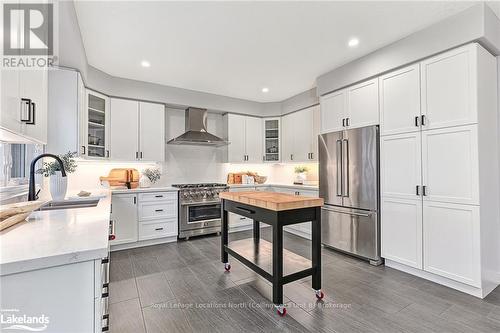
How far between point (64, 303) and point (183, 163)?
401 centimetres

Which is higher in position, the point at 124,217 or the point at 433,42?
the point at 433,42

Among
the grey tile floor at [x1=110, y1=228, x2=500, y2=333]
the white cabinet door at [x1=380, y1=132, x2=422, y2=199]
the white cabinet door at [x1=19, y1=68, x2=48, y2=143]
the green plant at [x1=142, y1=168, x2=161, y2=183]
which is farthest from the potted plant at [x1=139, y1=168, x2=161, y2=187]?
the white cabinet door at [x1=380, y1=132, x2=422, y2=199]

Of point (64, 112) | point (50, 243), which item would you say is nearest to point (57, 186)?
point (64, 112)

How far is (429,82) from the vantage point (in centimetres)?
254

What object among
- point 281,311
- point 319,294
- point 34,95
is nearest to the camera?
point 34,95

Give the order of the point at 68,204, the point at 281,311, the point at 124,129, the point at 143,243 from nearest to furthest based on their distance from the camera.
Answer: the point at 281,311
the point at 68,204
the point at 143,243
the point at 124,129

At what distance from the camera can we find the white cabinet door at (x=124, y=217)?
355 cm

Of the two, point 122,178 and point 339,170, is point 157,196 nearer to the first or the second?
point 122,178

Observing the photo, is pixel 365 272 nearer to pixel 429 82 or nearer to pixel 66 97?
pixel 429 82

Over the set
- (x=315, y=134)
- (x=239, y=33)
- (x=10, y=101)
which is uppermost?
(x=239, y=33)

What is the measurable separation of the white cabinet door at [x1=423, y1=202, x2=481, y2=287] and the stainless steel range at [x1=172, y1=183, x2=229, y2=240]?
317cm

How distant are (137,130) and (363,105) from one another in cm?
363

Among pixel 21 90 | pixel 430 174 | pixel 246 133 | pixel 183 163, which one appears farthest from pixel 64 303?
pixel 246 133

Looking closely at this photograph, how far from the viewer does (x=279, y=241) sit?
6.64ft
